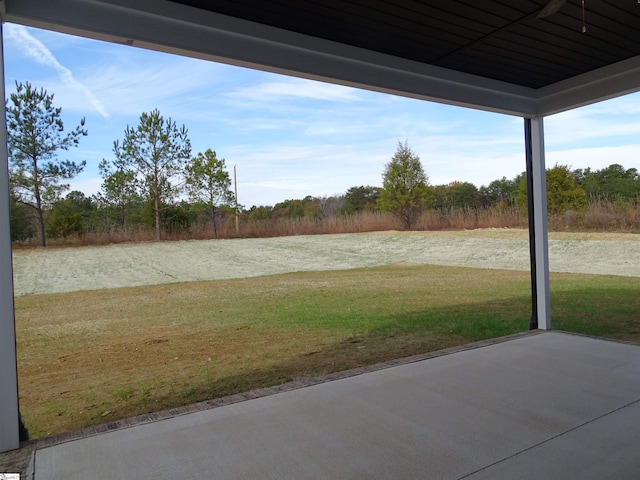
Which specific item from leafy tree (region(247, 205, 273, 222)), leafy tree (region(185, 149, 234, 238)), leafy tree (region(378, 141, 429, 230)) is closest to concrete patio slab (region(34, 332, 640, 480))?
leafy tree (region(185, 149, 234, 238))

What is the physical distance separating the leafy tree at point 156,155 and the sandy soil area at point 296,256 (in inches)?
31.1

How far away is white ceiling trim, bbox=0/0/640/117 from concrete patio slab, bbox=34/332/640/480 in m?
1.98

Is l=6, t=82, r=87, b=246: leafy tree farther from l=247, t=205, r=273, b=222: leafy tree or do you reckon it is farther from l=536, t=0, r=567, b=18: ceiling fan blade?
l=536, t=0, r=567, b=18: ceiling fan blade

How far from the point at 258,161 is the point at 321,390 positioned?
7.63m

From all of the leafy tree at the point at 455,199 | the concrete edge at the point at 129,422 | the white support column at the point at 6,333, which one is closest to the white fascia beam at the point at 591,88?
the concrete edge at the point at 129,422

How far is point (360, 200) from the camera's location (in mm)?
10500

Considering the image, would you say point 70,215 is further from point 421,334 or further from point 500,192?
point 500,192

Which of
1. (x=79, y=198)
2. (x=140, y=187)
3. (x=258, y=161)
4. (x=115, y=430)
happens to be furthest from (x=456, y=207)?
(x=115, y=430)

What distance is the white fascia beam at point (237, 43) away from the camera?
2078 mm

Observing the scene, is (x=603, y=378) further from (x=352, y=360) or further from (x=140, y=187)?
(x=140, y=187)

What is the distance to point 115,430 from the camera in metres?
2.27

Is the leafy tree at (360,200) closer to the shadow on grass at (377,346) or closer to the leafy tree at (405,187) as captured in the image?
the leafy tree at (405,187)

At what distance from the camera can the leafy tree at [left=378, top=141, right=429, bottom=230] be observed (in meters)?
10.7

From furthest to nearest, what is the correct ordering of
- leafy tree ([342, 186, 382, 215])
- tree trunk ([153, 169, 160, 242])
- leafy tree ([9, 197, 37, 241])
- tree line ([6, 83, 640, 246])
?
leafy tree ([342, 186, 382, 215])
tree trunk ([153, 169, 160, 242])
tree line ([6, 83, 640, 246])
leafy tree ([9, 197, 37, 241])
